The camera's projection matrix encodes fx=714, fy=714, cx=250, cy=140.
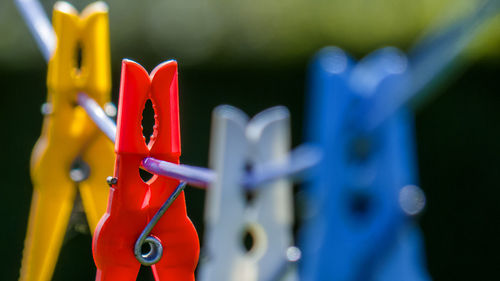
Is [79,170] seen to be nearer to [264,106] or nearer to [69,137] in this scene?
[69,137]

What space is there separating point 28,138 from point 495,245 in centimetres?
158

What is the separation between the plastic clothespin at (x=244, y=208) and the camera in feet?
3.34

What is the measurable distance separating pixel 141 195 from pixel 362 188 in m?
0.66

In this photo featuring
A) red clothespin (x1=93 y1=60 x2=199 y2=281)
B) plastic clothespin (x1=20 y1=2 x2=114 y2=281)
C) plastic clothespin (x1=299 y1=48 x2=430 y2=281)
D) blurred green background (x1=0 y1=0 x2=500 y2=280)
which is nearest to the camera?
red clothespin (x1=93 y1=60 x2=199 y2=281)

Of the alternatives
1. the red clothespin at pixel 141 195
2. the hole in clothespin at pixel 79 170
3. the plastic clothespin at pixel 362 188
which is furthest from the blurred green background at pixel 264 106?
the red clothespin at pixel 141 195

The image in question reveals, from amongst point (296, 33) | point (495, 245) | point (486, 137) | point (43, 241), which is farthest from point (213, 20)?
point (43, 241)

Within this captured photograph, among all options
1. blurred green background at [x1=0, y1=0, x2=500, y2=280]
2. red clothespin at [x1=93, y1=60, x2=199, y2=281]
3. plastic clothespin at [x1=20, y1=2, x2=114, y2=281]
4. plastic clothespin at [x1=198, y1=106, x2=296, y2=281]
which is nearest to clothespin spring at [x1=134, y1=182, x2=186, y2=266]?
red clothespin at [x1=93, y1=60, x2=199, y2=281]

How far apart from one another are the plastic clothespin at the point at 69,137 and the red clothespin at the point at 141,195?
0.50ft

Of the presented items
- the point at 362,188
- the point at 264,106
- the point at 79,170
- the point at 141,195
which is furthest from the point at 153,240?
the point at 264,106

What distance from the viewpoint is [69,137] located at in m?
0.76

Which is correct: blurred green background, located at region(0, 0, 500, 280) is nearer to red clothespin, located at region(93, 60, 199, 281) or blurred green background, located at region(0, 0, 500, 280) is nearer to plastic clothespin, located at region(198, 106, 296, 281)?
plastic clothespin, located at region(198, 106, 296, 281)

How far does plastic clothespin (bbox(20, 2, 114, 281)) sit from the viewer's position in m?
0.74

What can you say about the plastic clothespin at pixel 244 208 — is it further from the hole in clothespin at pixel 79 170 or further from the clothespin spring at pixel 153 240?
the clothespin spring at pixel 153 240

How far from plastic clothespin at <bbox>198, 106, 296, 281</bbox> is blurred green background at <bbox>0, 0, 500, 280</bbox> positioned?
3.37 ft
